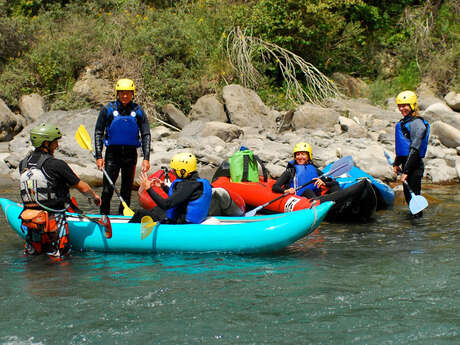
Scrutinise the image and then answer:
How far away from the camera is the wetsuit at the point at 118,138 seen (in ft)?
19.4

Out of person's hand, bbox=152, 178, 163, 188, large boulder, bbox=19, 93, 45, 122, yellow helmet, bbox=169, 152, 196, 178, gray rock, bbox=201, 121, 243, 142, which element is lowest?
person's hand, bbox=152, 178, 163, 188

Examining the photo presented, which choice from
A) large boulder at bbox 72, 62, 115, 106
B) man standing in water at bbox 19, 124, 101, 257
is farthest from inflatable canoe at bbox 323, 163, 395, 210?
large boulder at bbox 72, 62, 115, 106

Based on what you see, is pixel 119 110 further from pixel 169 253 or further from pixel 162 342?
pixel 162 342

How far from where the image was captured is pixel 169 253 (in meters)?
5.02

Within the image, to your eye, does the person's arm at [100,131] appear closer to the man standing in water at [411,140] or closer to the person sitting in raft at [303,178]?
the person sitting in raft at [303,178]

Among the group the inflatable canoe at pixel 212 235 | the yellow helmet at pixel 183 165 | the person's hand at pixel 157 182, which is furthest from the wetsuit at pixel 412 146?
the person's hand at pixel 157 182

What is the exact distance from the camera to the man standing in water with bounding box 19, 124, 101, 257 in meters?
4.55

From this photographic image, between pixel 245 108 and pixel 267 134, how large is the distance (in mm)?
1418

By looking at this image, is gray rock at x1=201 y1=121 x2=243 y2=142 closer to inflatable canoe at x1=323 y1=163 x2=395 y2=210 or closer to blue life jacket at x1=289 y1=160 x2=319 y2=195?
inflatable canoe at x1=323 y1=163 x2=395 y2=210

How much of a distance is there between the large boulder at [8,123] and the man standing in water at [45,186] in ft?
29.1

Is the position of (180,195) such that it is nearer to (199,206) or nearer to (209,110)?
(199,206)

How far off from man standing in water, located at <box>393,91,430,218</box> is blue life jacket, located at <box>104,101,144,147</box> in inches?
105

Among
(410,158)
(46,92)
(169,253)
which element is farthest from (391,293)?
(46,92)

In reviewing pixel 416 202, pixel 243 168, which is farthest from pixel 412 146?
pixel 243 168
